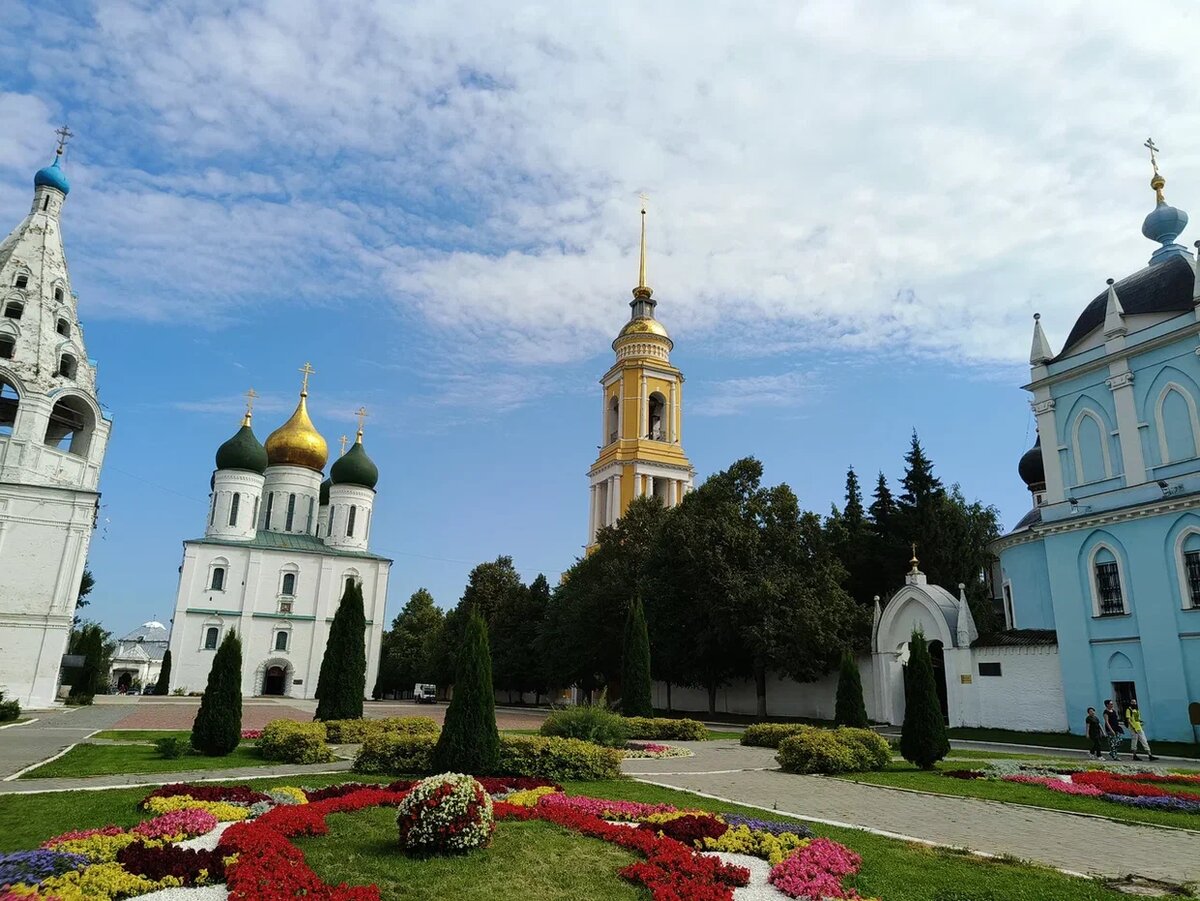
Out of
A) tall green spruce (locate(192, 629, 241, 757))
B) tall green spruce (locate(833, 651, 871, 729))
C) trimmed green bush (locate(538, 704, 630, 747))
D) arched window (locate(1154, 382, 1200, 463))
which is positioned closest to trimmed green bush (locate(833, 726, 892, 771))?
tall green spruce (locate(833, 651, 871, 729))

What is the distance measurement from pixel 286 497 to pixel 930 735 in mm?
50390

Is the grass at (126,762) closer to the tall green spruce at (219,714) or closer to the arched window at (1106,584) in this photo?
the tall green spruce at (219,714)

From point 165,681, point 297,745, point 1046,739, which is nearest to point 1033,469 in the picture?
point 1046,739

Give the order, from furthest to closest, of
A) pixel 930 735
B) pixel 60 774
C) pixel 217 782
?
1. pixel 930 735
2. pixel 60 774
3. pixel 217 782

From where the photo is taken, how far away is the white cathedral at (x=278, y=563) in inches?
1949

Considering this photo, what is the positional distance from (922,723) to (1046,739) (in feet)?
36.2

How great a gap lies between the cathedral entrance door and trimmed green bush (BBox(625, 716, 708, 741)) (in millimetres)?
35011

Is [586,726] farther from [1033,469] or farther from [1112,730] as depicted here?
[1033,469]

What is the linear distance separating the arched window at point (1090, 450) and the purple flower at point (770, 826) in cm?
2244

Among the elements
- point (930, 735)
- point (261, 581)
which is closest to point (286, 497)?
point (261, 581)

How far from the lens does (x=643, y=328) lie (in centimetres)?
5759

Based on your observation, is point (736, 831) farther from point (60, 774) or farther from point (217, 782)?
point (60, 774)

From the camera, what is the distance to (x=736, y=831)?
8953mm

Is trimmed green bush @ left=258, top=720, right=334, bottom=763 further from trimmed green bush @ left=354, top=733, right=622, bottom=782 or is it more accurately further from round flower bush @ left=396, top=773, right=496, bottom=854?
round flower bush @ left=396, top=773, right=496, bottom=854
